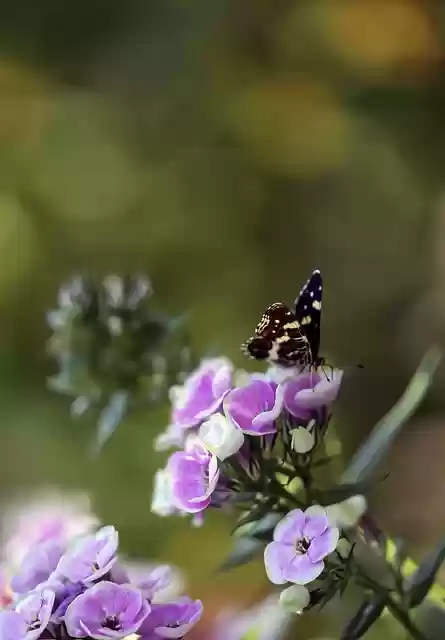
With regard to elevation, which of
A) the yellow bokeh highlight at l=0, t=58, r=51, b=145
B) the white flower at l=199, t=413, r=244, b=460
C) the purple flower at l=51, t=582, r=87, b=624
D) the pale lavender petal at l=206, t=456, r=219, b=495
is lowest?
the purple flower at l=51, t=582, r=87, b=624

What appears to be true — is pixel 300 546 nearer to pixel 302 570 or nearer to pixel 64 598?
pixel 302 570

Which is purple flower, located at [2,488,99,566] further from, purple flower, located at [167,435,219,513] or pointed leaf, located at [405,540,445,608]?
pointed leaf, located at [405,540,445,608]

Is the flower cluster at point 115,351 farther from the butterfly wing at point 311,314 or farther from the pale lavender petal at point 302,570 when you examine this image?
the pale lavender petal at point 302,570

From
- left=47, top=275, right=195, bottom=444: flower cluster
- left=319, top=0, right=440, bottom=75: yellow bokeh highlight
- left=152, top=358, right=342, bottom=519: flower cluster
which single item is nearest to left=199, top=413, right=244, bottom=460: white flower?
left=152, top=358, right=342, bottom=519: flower cluster

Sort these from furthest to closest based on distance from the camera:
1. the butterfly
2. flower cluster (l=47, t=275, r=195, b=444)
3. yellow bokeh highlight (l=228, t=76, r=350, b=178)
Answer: yellow bokeh highlight (l=228, t=76, r=350, b=178) < flower cluster (l=47, t=275, r=195, b=444) < the butterfly

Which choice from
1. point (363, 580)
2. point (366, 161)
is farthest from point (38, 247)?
point (363, 580)

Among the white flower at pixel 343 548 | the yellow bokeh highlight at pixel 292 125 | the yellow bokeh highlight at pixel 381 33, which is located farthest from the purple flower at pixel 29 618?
the yellow bokeh highlight at pixel 381 33

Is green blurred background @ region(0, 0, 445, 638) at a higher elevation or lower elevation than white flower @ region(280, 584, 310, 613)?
higher
